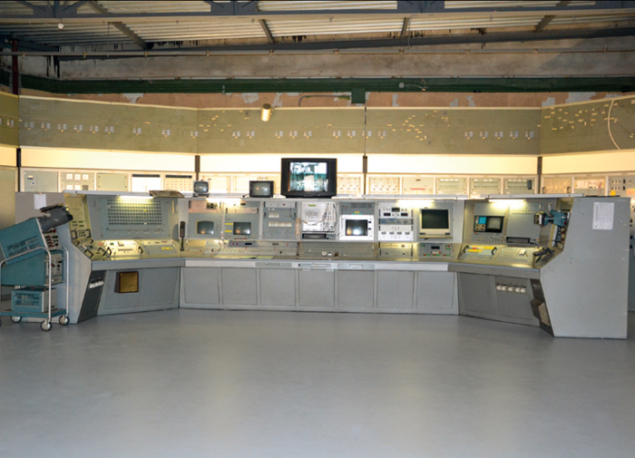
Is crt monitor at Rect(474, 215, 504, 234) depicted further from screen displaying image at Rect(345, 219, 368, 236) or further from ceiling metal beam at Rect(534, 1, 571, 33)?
ceiling metal beam at Rect(534, 1, 571, 33)

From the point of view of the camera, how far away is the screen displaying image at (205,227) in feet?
20.7

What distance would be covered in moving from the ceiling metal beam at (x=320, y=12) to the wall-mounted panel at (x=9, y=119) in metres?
1.26

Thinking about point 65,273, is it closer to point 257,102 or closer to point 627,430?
point 257,102

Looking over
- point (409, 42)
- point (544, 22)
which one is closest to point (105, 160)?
point (409, 42)

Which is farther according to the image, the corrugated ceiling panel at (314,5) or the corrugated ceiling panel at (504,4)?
the corrugated ceiling panel at (314,5)

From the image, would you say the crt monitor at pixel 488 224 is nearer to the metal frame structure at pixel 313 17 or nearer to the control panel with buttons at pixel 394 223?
the control panel with buttons at pixel 394 223

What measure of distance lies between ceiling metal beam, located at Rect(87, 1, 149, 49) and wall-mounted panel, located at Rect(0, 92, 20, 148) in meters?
1.62

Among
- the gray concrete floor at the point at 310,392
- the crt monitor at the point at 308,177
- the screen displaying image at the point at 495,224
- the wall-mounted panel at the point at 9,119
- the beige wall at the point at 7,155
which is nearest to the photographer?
the gray concrete floor at the point at 310,392

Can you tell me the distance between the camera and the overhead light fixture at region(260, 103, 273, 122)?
290 inches

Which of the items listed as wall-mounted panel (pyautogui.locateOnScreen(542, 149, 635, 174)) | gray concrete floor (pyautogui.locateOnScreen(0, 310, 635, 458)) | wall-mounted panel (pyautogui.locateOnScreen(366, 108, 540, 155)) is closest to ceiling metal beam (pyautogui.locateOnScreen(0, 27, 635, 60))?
wall-mounted panel (pyautogui.locateOnScreen(366, 108, 540, 155))

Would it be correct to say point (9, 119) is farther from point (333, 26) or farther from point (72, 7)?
point (333, 26)

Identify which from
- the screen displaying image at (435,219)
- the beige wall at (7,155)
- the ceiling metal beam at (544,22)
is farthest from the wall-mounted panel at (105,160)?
the ceiling metal beam at (544,22)

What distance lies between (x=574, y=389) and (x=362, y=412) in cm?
148

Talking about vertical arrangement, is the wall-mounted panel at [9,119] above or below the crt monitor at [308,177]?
above
